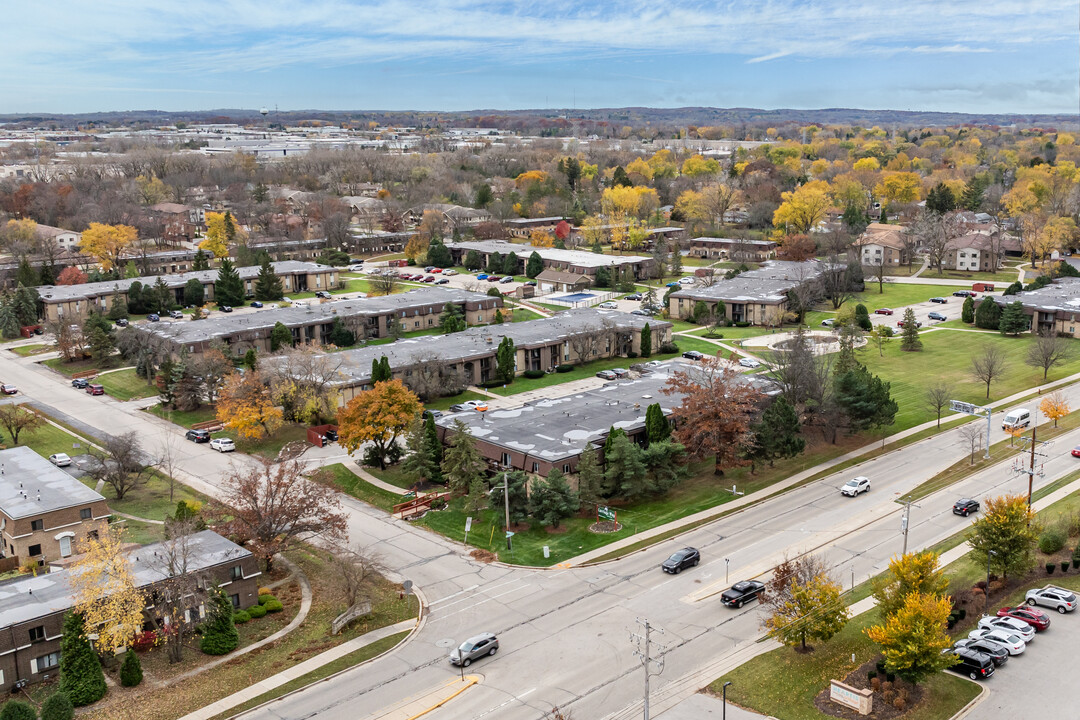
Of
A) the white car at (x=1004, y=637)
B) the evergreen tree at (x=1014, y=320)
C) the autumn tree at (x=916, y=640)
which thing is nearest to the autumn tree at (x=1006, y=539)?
the white car at (x=1004, y=637)

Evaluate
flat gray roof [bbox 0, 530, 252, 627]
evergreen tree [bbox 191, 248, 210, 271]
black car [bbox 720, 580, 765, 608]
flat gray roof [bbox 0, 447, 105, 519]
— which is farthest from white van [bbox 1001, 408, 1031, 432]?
evergreen tree [bbox 191, 248, 210, 271]

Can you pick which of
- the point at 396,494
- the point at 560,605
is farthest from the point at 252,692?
the point at 396,494

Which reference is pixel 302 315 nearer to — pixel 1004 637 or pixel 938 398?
pixel 938 398

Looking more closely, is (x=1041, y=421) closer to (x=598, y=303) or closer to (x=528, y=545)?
(x=528, y=545)

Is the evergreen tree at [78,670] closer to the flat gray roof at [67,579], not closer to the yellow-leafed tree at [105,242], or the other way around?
the flat gray roof at [67,579]

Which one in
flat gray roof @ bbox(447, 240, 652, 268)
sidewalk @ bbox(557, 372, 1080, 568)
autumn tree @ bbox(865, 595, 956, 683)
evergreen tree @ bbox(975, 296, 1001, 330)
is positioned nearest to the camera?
autumn tree @ bbox(865, 595, 956, 683)

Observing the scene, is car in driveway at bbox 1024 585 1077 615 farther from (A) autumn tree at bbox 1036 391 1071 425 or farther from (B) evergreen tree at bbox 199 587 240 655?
(B) evergreen tree at bbox 199 587 240 655
